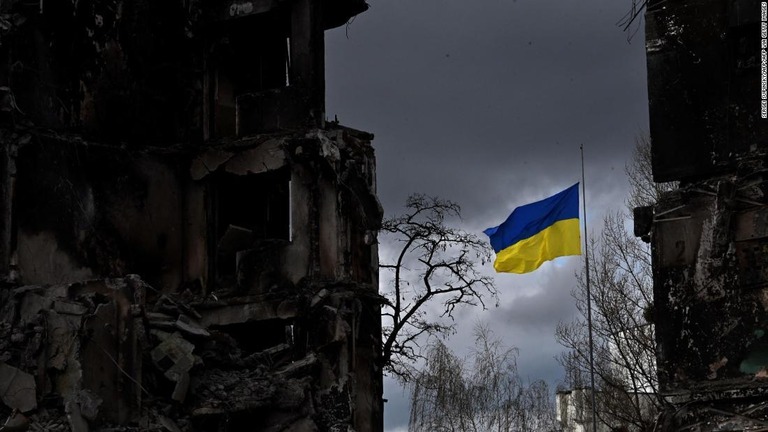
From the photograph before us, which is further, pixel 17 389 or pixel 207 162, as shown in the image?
pixel 207 162

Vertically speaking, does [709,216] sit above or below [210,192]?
below

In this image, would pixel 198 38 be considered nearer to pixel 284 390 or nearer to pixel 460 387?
pixel 284 390

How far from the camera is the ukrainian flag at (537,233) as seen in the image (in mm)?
22828

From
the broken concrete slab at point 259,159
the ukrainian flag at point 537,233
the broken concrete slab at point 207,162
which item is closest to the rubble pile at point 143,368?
the broken concrete slab at point 259,159

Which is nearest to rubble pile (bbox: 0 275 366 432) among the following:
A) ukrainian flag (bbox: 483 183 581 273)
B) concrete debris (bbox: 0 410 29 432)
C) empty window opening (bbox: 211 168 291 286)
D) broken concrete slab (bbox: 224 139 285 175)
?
concrete debris (bbox: 0 410 29 432)

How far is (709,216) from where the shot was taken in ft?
59.1

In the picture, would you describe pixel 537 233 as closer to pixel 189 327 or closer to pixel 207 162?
pixel 189 327

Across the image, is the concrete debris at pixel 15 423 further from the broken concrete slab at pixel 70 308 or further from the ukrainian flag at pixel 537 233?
the ukrainian flag at pixel 537 233

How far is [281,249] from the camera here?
977 inches

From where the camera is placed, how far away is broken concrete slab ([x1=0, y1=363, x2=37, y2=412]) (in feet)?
58.4

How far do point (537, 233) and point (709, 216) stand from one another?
5259 mm

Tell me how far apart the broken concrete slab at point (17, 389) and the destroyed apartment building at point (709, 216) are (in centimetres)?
834

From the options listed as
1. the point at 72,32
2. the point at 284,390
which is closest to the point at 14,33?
the point at 72,32

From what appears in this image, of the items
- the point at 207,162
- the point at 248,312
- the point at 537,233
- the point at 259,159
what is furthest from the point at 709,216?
the point at 207,162
